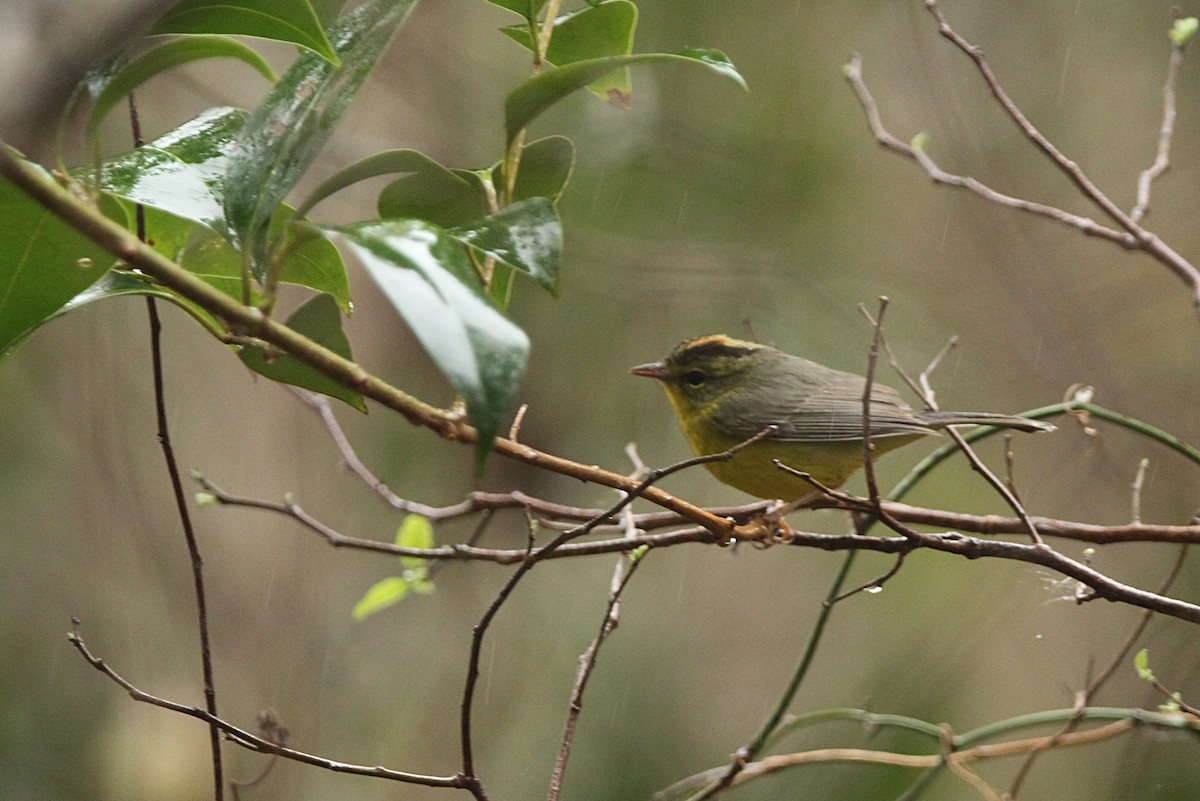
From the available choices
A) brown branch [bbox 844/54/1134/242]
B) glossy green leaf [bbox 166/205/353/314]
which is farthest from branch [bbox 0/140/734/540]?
brown branch [bbox 844/54/1134/242]

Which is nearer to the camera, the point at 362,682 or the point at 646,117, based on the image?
the point at 646,117

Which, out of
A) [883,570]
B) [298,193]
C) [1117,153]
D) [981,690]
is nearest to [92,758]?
[298,193]

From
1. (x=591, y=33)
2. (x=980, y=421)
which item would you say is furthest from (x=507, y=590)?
(x=980, y=421)

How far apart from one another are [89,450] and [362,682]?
1.77 metres

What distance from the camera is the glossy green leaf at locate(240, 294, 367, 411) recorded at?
53.6 inches

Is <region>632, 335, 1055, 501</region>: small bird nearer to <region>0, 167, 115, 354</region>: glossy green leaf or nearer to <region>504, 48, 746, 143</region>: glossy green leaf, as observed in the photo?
<region>504, 48, 746, 143</region>: glossy green leaf

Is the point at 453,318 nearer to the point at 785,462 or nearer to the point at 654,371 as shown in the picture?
the point at 785,462

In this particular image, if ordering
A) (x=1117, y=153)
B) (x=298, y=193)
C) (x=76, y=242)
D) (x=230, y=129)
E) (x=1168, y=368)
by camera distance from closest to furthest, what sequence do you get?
(x=76, y=242) → (x=230, y=129) → (x=298, y=193) → (x=1168, y=368) → (x=1117, y=153)

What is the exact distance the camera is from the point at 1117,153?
5.48 metres

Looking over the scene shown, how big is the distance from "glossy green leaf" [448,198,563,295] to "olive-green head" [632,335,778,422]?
1.88 metres

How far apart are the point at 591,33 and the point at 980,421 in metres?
1.28

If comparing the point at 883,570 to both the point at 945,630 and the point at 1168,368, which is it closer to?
the point at 945,630

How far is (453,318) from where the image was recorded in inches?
36.1

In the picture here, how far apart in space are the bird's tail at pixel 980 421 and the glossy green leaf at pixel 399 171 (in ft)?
3.59
